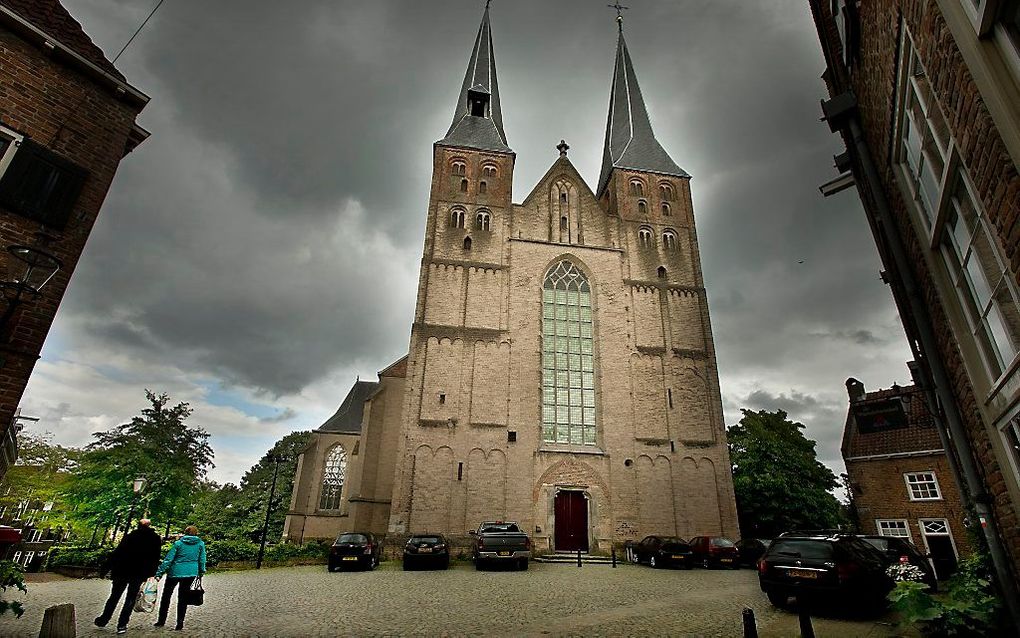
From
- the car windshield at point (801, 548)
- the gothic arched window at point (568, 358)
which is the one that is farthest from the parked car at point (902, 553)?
the gothic arched window at point (568, 358)

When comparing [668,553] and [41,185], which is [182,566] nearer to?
[41,185]

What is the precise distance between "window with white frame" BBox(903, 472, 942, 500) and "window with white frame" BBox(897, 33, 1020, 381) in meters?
21.3

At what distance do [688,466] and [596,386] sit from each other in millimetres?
5326

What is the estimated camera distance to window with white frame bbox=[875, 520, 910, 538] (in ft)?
68.3

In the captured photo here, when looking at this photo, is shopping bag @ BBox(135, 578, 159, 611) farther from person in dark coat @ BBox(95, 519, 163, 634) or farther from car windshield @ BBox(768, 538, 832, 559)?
car windshield @ BBox(768, 538, 832, 559)

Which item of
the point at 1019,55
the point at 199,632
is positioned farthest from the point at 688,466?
the point at 1019,55

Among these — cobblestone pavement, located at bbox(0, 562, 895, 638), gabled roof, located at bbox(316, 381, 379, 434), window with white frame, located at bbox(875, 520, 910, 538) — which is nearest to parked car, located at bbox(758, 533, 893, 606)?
cobblestone pavement, located at bbox(0, 562, 895, 638)

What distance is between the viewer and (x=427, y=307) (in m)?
22.7

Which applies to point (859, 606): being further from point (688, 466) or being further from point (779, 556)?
point (688, 466)

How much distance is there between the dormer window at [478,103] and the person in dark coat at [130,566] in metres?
29.9

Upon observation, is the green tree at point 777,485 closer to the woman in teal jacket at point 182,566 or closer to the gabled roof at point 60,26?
the woman in teal jacket at point 182,566

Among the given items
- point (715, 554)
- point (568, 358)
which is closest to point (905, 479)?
point (715, 554)

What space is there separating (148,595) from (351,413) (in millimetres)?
25085

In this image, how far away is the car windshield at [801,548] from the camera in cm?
766
